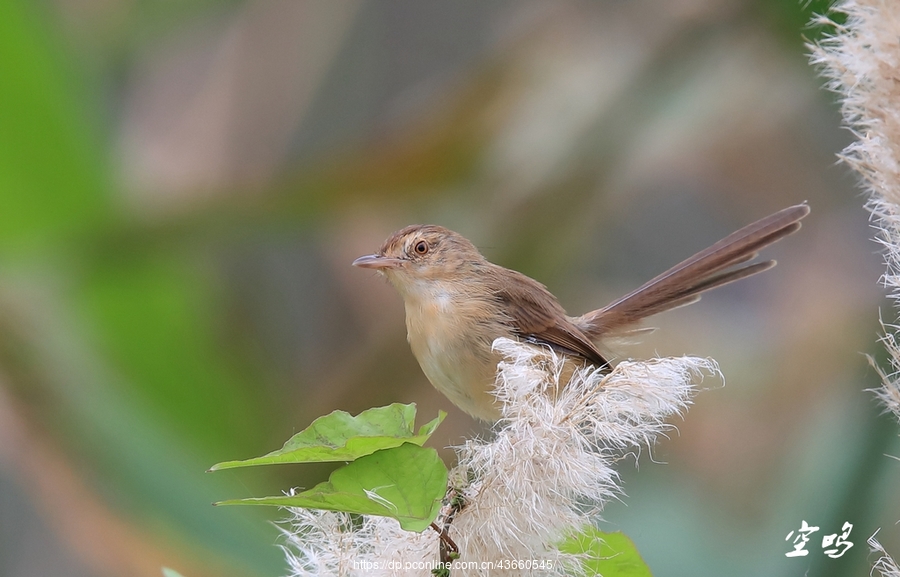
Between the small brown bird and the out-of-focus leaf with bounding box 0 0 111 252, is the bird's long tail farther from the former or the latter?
the out-of-focus leaf with bounding box 0 0 111 252

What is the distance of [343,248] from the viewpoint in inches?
145

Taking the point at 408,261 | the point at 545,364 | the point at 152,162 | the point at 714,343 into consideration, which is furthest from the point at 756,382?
the point at 152,162

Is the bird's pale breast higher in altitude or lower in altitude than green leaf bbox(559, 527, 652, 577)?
higher

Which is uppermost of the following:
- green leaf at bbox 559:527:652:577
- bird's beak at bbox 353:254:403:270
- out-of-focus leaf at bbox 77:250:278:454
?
out-of-focus leaf at bbox 77:250:278:454

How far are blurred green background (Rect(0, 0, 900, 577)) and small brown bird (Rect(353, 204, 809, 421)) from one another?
634mm

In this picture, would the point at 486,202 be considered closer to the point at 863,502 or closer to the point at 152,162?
the point at 152,162

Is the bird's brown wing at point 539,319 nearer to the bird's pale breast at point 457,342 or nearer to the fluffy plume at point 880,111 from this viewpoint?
the bird's pale breast at point 457,342

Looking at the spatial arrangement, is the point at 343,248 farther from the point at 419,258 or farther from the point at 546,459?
the point at 546,459

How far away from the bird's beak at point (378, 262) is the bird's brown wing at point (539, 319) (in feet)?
0.92

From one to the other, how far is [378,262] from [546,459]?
1.21 metres

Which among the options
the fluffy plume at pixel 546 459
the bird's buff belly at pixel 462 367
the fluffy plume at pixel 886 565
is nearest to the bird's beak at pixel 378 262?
the bird's buff belly at pixel 462 367

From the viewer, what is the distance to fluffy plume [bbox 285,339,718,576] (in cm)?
101

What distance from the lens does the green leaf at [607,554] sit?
108 centimetres

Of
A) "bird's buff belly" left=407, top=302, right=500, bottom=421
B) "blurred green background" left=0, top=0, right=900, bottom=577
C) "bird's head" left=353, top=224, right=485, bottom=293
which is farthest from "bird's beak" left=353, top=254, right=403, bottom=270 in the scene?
"blurred green background" left=0, top=0, right=900, bottom=577
